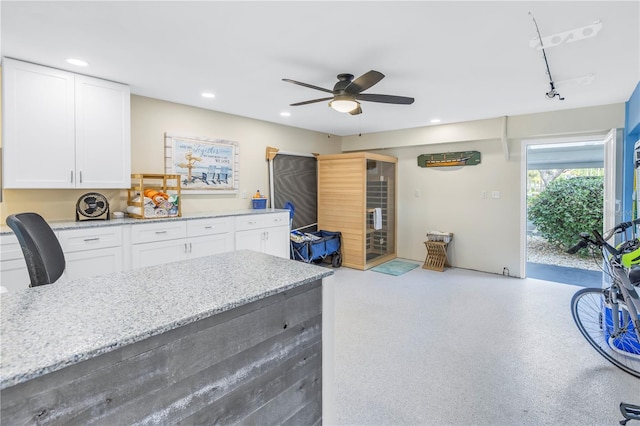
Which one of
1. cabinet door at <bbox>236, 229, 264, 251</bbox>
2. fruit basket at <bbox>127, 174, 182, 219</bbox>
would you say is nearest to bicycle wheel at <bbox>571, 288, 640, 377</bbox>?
cabinet door at <bbox>236, 229, 264, 251</bbox>

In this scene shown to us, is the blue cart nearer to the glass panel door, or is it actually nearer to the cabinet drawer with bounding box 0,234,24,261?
the glass panel door

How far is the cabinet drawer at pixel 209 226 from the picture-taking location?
11.9 ft

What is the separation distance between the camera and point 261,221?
442cm

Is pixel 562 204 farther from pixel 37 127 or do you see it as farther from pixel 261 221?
pixel 37 127

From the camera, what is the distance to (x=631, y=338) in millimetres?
2652

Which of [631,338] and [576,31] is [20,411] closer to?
[576,31]

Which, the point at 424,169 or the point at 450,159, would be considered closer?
the point at 450,159

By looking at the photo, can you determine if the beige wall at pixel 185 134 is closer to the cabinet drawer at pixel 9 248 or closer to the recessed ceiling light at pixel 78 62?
the cabinet drawer at pixel 9 248

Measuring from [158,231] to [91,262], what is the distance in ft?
2.07

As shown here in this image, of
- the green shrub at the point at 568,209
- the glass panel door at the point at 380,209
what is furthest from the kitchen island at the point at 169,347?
the green shrub at the point at 568,209

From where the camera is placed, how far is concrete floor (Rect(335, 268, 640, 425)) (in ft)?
6.59

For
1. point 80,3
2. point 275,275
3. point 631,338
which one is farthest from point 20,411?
point 631,338

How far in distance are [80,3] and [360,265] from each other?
14.8 feet

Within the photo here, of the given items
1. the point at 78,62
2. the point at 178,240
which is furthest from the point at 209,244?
the point at 78,62
